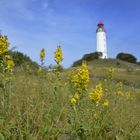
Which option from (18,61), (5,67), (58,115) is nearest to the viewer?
(58,115)

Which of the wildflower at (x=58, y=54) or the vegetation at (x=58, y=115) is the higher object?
the wildflower at (x=58, y=54)

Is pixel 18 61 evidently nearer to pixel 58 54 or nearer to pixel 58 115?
pixel 58 54

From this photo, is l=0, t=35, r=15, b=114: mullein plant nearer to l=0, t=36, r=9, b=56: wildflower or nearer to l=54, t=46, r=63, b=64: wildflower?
l=0, t=36, r=9, b=56: wildflower

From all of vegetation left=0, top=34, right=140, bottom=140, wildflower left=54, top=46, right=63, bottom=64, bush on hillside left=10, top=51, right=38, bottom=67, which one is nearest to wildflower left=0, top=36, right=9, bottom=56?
vegetation left=0, top=34, right=140, bottom=140

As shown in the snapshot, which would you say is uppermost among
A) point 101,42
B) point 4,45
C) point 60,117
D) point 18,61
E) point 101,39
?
point 101,39

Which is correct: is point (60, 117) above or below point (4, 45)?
below

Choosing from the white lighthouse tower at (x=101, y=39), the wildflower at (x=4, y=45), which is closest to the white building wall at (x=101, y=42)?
the white lighthouse tower at (x=101, y=39)

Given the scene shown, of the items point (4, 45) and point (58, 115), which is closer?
point (58, 115)

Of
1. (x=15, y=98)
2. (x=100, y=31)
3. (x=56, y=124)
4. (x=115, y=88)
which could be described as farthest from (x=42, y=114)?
(x=100, y=31)

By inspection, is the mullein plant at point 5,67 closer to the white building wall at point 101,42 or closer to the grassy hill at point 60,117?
the grassy hill at point 60,117

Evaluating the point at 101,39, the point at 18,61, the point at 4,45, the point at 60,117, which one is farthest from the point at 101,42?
the point at 60,117

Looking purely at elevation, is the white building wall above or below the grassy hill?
above

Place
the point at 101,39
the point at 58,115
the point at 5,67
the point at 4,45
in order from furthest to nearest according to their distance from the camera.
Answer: the point at 101,39 → the point at 5,67 → the point at 4,45 → the point at 58,115

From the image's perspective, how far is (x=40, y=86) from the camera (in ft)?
20.1
